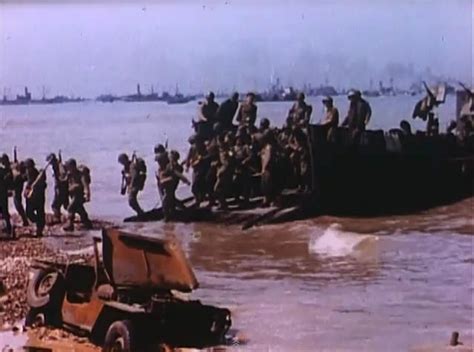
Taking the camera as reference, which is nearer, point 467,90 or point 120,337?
point 120,337

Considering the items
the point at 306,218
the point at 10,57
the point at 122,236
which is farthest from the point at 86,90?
the point at 306,218

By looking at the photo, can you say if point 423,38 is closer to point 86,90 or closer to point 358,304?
point 358,304

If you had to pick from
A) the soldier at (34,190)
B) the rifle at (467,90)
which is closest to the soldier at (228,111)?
the soldier at (34,190)

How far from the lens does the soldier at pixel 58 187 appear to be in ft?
7.71

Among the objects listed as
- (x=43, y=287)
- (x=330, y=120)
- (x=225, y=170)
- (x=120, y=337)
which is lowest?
(x=120, y=337)

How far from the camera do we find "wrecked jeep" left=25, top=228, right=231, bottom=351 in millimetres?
2279

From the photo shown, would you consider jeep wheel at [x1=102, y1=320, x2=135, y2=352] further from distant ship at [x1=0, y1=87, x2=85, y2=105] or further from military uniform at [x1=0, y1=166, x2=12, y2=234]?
distant ship at [x1=0, y1=87, x2=85, y2=105]

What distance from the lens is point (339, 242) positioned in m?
2.38

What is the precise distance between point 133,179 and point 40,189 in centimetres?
22

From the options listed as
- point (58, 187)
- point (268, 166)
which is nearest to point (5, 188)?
point (58, 187)

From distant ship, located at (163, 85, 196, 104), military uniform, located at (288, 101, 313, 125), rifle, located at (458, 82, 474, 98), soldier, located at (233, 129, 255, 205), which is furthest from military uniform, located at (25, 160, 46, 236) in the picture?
rifle, located at (458, 82, 474, 98)

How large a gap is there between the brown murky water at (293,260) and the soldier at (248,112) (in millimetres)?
25

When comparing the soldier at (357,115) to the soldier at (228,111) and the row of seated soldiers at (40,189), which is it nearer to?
the soldier at (228,111)

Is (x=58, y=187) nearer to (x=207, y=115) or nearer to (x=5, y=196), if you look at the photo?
(x=5, y=196)
